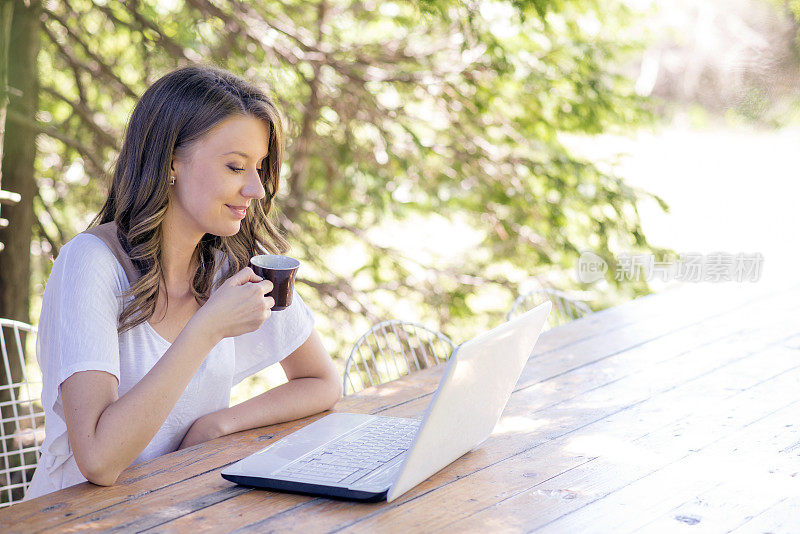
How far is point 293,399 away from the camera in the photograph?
1770 millimetres

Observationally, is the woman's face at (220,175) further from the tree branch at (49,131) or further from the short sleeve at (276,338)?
the tree branch at (49,131)

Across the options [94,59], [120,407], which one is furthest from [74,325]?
[94,59]

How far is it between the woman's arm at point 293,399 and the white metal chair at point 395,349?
0.26 m

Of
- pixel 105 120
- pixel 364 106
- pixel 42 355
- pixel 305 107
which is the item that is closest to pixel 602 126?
pixel 364 106

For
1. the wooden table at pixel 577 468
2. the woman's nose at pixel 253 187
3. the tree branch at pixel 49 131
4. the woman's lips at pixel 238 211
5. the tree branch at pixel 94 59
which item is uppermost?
the tree branch at pixel 94 59

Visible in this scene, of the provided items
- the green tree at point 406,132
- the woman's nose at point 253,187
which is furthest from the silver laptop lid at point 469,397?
the green tree at point 406,132

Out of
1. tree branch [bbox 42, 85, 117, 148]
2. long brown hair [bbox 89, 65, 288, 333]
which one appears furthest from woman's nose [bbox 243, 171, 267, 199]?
tree branch [bbox 42, 85, 117, 148]

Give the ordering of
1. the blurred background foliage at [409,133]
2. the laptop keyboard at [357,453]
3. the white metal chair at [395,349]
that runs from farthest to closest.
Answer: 1. the blurred background foliage at [409,133]
2. the white metal chair at [395,349]
3. the laptop keyboard at [357,453]

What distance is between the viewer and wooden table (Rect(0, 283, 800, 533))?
1.25 metres

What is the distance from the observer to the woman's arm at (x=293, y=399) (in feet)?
5.58

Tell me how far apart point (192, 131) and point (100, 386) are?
55 centimetres

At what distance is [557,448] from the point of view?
1.58 meters

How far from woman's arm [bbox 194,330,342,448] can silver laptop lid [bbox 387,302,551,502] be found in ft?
1.33

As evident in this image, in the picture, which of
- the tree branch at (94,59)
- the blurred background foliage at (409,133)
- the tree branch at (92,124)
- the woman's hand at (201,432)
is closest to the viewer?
the woman's hand at (201,432)
